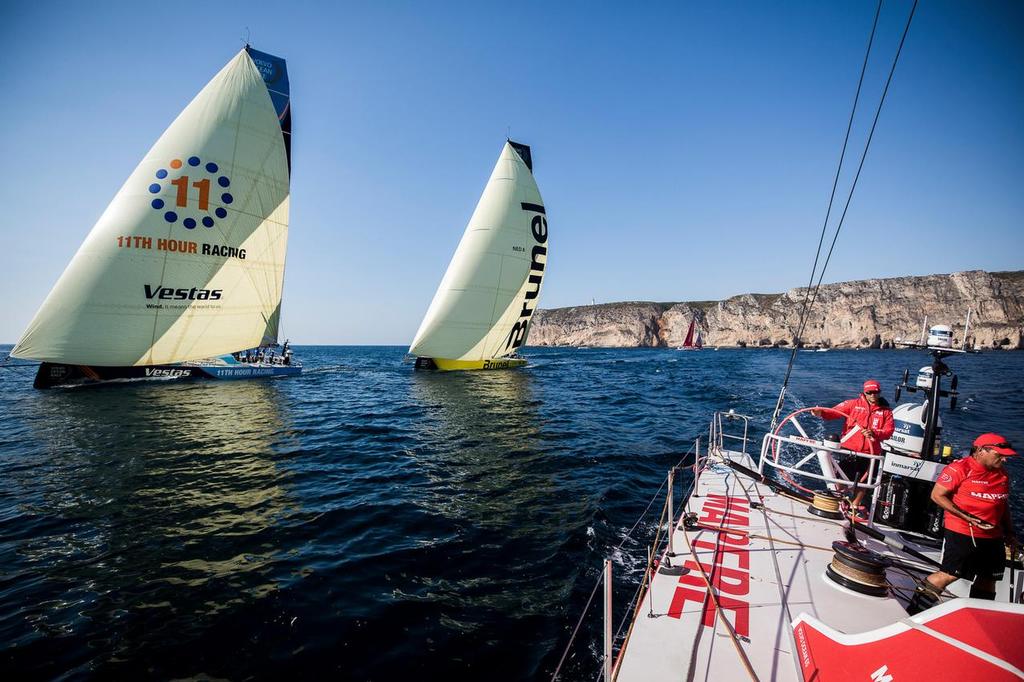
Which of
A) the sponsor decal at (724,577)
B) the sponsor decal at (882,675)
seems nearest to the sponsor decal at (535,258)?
the sponsor decal at (724,577)

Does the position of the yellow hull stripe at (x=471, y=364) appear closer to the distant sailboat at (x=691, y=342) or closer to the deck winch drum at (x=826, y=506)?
the deck winch drum at (x=826, y=506)

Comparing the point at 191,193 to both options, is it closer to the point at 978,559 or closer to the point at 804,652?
the point at 804,652

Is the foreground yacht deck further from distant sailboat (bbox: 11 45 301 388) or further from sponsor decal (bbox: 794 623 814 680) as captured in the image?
distant sailboat (bbox: 11 45 301 388)

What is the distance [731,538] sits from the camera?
526cm

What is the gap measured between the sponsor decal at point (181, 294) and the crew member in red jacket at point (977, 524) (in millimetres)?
27573

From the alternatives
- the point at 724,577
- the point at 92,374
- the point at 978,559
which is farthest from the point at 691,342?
the point at 724,577

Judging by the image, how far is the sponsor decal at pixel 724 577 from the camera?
147 inches

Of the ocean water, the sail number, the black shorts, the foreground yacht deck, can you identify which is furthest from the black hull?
the black shorts

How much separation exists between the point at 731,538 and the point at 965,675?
10.8 ft

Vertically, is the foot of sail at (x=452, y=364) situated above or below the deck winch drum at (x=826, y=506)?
above

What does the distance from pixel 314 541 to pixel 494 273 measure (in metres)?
25.5

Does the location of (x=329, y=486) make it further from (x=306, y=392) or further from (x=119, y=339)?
(x=119, y=339)

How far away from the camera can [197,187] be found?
20828 mm

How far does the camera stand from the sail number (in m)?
20.4
